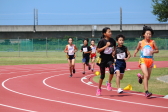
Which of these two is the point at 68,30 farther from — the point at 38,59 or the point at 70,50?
the point at 70,50

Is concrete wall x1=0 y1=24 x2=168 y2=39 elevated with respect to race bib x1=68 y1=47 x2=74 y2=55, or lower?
elevated

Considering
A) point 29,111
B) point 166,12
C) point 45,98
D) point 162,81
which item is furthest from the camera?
point 166,12

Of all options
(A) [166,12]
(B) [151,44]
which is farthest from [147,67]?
(A) [166,12]

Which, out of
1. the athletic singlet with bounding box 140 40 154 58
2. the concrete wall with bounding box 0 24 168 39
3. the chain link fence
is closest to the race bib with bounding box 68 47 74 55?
the athletic singlet with bounding box 140 40 154 58

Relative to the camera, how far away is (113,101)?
10.2 meters

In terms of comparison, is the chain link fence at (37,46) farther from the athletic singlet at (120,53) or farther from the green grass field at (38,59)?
the athletic singlet at (120,53)

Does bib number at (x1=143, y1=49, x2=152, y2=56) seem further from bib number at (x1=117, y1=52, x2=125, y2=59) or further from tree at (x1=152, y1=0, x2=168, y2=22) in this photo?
tree at (x1=152, y1=0, x2=168, y2=22)

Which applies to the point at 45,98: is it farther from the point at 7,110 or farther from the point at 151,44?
the point at 151,44

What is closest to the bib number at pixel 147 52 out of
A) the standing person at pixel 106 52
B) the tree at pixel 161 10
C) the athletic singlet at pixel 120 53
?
the athletic singlet at pixel 120 53

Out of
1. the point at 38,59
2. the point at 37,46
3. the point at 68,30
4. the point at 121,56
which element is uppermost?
the point at 68,30

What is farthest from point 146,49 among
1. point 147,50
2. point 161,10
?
point 161,10

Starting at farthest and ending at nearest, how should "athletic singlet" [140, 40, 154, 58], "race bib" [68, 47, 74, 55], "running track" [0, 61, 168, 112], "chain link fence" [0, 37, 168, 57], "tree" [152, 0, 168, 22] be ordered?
"chain link fence" [0, 37, 168, 57]
"tree" [152, 0, 168, 22]
"race bib" [68, 47, 74, 55]
"athletic singlet" [140, 40, 154, 58]
"running track" [0, 61, 168, 112]

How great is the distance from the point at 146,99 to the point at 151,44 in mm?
1653

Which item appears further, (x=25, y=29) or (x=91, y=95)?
(x=25, y=29)
